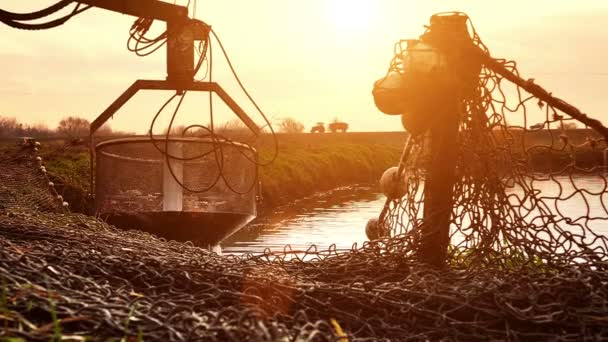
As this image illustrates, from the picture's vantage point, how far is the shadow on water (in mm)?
14516

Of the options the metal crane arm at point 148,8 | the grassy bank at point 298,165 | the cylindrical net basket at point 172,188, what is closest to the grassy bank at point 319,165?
the grassy bank at point 298,165

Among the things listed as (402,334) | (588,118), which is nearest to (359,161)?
(588,118)

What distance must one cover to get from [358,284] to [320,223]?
13965 mm

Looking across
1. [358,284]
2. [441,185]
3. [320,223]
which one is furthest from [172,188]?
[320,223]

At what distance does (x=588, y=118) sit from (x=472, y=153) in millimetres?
930

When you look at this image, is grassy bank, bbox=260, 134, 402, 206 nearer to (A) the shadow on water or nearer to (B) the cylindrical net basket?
(A) the shadow on water

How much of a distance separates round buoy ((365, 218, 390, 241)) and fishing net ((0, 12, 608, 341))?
93 mm

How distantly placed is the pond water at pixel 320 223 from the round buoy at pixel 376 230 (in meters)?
3.27

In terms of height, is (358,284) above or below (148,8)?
below

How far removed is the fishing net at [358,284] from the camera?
3109mm

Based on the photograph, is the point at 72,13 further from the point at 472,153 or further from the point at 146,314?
the point at 146,314

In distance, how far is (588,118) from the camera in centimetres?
572

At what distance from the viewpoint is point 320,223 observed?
1830 centimetres

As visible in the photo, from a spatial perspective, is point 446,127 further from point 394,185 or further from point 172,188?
point 172,188
